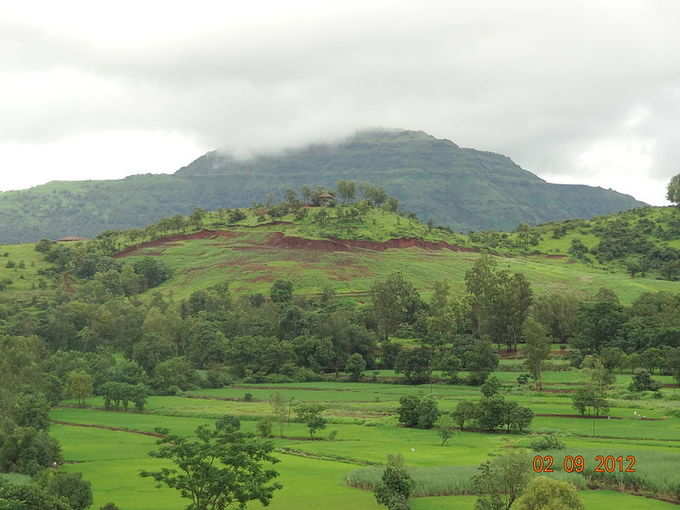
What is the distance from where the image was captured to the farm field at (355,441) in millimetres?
56531

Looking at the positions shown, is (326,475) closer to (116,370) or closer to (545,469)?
(545,469)

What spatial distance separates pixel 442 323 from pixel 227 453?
3841 inches

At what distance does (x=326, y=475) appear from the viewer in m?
63.9

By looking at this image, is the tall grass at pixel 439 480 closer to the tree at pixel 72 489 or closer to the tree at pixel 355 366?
the tree at pixel 72 489

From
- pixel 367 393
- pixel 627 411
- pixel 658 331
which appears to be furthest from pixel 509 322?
pixel 627 411

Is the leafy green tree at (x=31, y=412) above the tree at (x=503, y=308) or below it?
below

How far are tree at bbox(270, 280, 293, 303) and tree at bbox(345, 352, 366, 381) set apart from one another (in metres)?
49.2

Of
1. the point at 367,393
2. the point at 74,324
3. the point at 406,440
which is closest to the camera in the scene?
the point at 406,440

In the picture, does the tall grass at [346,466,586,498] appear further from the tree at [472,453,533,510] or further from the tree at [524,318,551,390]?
the tree at [524,318,551,390]

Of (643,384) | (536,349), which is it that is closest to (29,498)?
(536,349)

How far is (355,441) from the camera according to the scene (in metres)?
80.3
